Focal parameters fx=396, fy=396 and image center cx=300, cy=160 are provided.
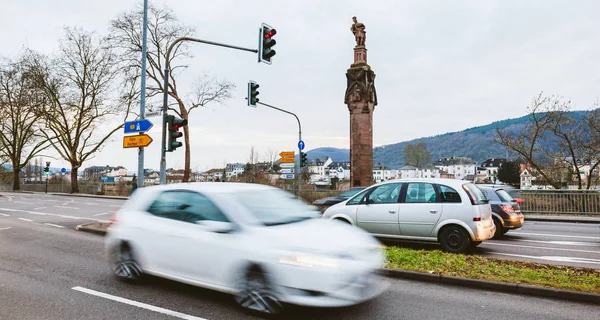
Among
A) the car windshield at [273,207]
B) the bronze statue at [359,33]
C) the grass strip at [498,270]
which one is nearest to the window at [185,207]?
the car windshield at [273,207]

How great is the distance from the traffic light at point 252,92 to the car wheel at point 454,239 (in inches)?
381

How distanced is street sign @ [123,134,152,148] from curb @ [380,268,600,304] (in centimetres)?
810

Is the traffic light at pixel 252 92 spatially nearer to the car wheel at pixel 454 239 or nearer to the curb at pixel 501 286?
the car wheel at pixel 454 239

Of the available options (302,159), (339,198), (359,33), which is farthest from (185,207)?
(302,159)

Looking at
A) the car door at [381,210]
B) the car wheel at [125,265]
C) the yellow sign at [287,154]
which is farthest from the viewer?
the yellow sign at [287,154]

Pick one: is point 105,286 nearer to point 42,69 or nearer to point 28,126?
point 42,69

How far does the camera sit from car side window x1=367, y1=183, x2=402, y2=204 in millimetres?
8953

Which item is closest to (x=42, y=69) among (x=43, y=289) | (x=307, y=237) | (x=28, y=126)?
(x=28, y=126)

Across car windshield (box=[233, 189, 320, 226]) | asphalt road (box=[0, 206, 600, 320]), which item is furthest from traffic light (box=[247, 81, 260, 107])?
car windshield (box=[233, 189, 320, 226])

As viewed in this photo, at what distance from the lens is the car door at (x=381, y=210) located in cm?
890

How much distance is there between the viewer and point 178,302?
4.98 m

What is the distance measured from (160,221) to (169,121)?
6.64 m

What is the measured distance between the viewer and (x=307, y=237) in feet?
14.8

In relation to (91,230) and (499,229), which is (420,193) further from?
(91,230)
